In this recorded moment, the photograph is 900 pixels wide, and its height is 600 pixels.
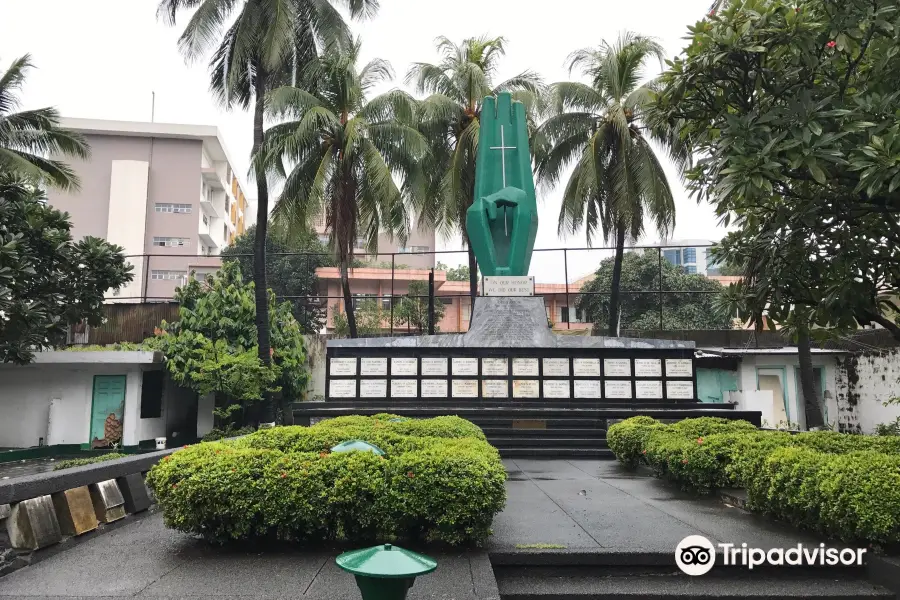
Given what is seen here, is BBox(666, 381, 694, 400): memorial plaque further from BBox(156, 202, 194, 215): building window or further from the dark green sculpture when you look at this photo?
BBox(156, 202, 194, 215): building window

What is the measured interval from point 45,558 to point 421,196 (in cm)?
1533

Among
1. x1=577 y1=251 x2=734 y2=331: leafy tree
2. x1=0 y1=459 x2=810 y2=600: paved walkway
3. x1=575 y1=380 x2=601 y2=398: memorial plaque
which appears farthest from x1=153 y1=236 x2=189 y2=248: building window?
x1=0 y1=459 x2=810 y2=600: paved walkway

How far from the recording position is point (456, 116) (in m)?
20.8


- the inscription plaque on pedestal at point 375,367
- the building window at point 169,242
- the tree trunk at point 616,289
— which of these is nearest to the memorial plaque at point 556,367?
the inscription plaque on pedestal at point 375,367

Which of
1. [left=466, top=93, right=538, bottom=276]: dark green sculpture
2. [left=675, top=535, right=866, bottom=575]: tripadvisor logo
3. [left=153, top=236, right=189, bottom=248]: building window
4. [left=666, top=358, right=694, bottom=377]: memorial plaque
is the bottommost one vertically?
[left=675, top=535, right=866, bottom=575]: tripadvisor logo

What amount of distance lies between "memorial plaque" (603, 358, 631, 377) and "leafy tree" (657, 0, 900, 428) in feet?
22.2

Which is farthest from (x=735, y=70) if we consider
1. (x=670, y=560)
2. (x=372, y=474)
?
(x=372, y=474)

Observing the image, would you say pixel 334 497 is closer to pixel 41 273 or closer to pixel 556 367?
pixel 556 367

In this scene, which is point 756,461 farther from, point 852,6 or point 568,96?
point 568,96

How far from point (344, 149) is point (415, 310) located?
9.09 m

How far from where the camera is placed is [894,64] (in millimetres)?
5285

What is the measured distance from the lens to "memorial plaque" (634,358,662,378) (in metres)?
13.7

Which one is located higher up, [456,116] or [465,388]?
[456,116]

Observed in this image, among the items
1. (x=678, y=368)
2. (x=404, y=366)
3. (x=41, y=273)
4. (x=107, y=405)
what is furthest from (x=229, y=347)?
(x=678, y=368)
